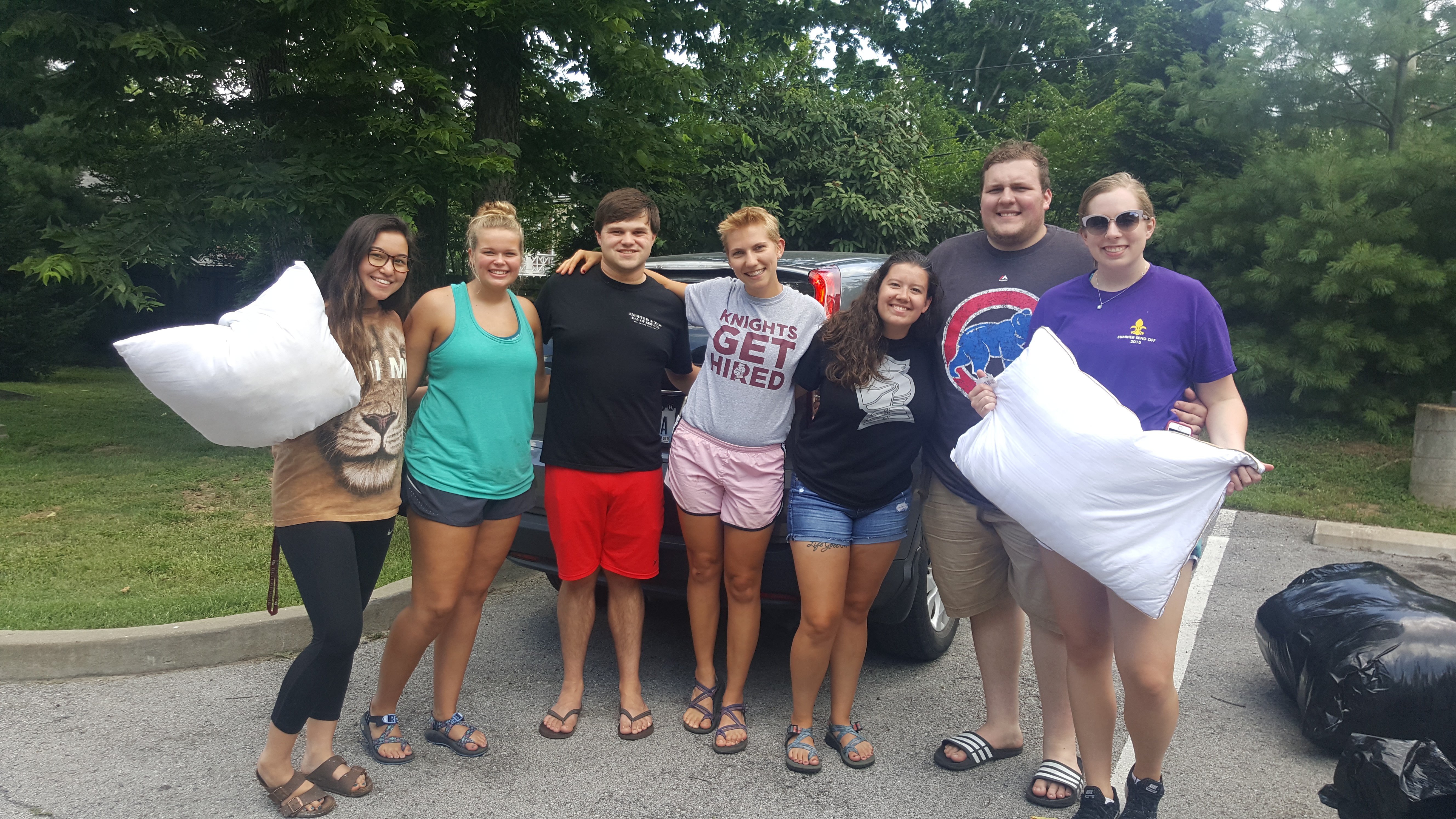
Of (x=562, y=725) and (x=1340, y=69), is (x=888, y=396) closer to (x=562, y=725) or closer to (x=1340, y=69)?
(x=562, y=725)

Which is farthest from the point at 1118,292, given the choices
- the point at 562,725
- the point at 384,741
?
the point at 384,741

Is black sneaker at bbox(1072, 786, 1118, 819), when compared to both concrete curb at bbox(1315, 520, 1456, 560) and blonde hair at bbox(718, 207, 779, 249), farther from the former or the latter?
concrete curb at bbox(1315, 520, 1456, 560)

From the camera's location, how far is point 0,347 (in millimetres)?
13578

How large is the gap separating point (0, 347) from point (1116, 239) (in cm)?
1541

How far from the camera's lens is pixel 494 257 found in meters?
3.26

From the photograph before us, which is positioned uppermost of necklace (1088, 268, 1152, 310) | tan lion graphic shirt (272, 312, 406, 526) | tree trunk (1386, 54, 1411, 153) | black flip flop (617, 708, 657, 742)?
tree trunk (1386, 54, 1411, 153)

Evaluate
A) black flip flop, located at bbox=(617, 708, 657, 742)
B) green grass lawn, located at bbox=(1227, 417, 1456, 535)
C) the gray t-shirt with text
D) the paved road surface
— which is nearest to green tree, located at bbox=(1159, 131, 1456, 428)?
green grass lawn, located at bbox=(1227, 417, 1456, 535)

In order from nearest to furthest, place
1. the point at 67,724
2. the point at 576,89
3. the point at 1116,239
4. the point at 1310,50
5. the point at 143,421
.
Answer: the point at 1116,239 < the point at 67,724 < the point at 576,89 < the point at 1310,50 < the point at 143,421

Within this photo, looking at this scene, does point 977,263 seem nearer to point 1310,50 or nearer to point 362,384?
point 362,384

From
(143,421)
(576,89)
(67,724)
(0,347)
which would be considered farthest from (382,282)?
(0,347)

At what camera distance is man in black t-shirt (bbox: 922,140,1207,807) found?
125 inches

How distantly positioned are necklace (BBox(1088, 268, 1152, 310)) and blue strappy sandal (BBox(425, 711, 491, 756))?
8.08 ft

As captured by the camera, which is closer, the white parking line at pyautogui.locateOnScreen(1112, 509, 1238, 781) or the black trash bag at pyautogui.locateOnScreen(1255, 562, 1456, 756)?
the black trash bag at pyautogui.locateOnScreen(1255, 562, 1456, 756)

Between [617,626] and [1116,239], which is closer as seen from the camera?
[1116,239]
